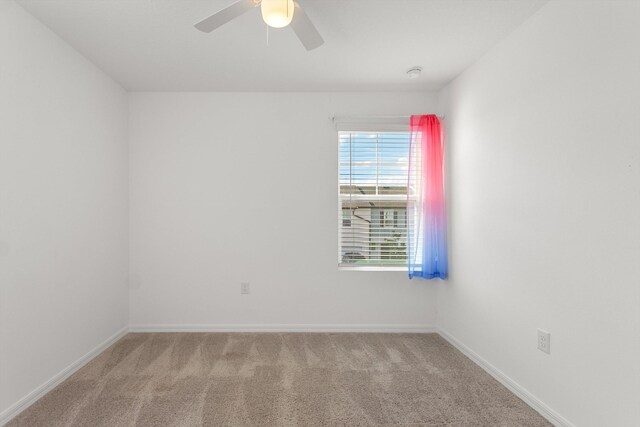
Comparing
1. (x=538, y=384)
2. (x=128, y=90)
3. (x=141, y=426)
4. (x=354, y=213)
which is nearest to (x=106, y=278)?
(x=141, y=426)

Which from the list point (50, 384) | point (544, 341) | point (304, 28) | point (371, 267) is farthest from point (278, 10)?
point (50, 384)

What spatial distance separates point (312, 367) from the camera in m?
2.73

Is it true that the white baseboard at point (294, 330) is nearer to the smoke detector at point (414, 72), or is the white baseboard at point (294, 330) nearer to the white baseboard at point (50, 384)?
the white baseboard at point (50, 384)

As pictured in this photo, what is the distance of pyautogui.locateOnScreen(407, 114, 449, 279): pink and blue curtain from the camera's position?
11.0ft

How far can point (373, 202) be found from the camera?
367cm

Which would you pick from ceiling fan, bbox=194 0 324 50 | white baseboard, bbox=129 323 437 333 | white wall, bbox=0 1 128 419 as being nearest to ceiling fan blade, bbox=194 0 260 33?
ceiling fan, bbox=194 0 324 50

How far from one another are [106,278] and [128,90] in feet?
6.09

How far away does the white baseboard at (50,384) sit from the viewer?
2.04 m

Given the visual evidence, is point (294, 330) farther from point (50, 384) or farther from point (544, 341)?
point (544, 341)

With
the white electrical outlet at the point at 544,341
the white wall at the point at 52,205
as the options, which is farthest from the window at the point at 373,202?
the white wall at the point at 52,205

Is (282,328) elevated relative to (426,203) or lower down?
lower down

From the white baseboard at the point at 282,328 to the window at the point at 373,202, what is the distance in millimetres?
625

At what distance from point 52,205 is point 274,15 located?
2017mm

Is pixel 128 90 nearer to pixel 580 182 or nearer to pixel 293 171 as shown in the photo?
pixel 293 171
